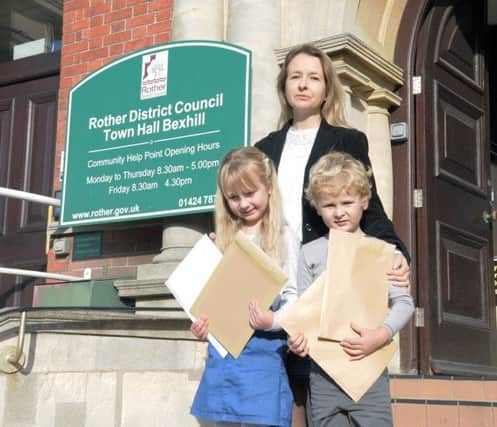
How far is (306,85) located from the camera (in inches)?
112

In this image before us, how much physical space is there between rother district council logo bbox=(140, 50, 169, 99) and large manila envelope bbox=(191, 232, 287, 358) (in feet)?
10.4

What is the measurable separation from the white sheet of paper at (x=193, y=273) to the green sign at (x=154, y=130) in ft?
8.11

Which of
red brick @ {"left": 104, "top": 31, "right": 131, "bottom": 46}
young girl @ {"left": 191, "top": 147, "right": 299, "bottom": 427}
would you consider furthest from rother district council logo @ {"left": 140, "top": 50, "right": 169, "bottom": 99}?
young girl @ {"left": 191, "top": 147, "right": 299, "bottom": 427}

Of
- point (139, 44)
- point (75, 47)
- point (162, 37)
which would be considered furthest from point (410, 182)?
point (75, 47)

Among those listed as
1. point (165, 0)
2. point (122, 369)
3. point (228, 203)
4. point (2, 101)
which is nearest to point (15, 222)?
point (2, 101)

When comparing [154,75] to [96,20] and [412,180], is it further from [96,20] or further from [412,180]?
[412,180]

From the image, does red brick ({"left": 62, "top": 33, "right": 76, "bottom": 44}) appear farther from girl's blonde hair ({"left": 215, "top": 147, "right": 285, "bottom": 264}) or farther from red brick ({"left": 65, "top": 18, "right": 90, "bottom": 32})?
girl's blonde hair ({"left": 215, "top": 147, "right": 285, "bottom": 264})

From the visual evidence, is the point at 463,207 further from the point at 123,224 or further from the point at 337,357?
the point at 337,357

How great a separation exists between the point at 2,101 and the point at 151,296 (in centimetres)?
348

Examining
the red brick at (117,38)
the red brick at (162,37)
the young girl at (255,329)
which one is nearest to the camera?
the young girl at (255,329)

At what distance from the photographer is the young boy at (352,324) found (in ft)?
8.05

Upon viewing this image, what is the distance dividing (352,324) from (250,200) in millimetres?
513

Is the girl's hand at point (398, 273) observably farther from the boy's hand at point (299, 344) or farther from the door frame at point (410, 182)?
the door frame at point (410, 182)

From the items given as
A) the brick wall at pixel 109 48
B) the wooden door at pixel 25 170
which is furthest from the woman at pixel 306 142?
the wooden door at pixel 25 170
